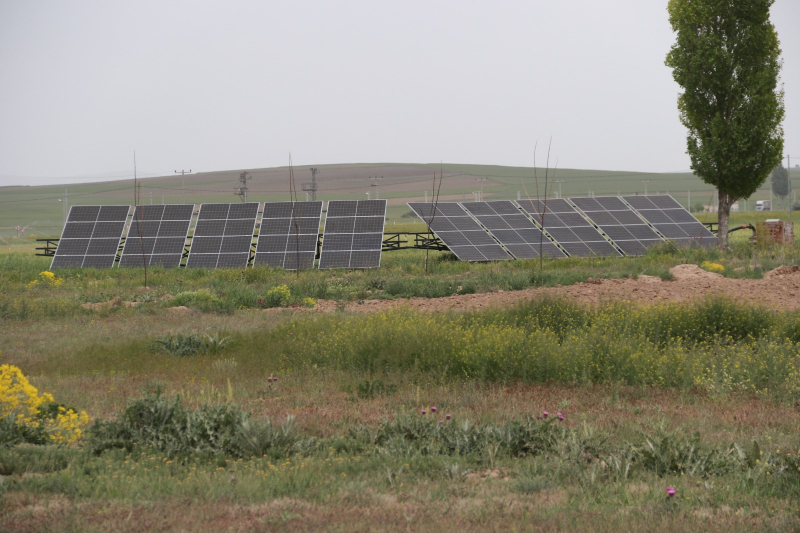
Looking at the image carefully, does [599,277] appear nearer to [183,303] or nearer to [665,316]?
[665,316]

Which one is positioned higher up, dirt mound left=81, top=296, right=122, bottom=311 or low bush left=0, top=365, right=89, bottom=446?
low bush left=0, top=365, right=89, bottom=446

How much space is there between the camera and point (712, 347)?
10656mm

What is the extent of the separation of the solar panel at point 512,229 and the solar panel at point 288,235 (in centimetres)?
683

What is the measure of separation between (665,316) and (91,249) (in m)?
21.6

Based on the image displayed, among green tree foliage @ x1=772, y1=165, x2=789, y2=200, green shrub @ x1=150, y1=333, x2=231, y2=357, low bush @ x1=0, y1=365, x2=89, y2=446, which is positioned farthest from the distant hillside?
low bush @ x1=0, y1=365, x2=89, y2=446

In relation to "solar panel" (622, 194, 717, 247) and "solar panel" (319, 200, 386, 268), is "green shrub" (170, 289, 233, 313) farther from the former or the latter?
"solar panel" (622, 194, 717, 247)

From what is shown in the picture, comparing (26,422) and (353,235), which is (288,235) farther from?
(26,422)

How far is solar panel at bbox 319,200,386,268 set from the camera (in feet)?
77.9

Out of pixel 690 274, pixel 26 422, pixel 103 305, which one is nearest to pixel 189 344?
pixel 26 422

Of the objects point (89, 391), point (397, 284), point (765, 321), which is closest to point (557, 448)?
point (89, 391)

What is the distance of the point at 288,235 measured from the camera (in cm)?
2572

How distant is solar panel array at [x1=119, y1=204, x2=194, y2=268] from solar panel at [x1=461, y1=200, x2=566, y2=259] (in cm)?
1168

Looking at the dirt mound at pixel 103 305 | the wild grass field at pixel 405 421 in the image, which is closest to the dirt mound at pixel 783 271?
the wild grass field at pixel 405 421

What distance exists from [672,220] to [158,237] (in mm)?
21043
